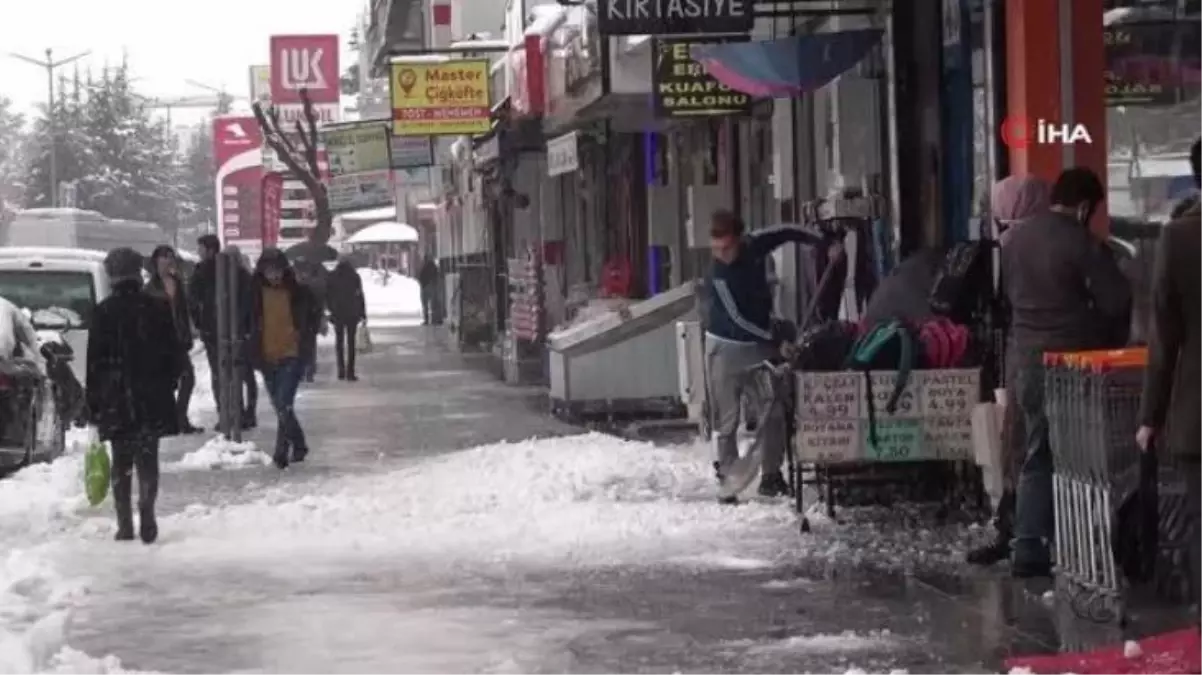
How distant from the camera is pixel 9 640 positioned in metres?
9.30

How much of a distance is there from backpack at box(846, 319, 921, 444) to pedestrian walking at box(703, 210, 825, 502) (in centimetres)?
178

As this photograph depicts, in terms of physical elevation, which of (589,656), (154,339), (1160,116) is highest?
(1160,116)

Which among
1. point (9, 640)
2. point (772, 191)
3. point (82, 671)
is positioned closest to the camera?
point (82, 671)

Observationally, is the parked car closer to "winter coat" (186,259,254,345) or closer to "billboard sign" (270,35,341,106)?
"winter coat" (186,259,254,345)

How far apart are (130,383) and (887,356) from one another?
4303mm

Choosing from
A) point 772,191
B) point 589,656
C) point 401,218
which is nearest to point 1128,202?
point 589,656

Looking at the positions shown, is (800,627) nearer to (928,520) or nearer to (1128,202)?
(928,520)

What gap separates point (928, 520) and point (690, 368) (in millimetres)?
4562

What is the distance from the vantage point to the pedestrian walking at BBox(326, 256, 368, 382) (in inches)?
1193

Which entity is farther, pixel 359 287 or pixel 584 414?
pixel 359 287

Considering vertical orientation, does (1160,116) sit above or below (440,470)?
above

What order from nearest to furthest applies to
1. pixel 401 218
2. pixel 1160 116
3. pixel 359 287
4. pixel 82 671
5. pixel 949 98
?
pixel 82 671
pixel 1160 116
pixel 949 98
pixel 359 287
pixel 401 218

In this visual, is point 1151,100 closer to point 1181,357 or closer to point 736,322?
point 736,322

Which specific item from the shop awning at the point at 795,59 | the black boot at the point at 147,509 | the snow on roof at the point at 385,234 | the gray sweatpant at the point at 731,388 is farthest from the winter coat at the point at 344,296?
the snow on roof at the point at 385,234
